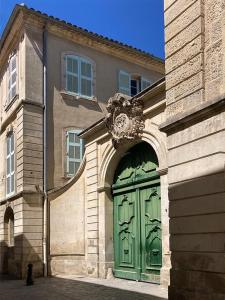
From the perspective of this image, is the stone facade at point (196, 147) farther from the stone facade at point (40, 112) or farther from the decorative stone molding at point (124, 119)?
the stone facade at point (40, 112)

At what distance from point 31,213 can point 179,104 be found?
25.9 ft

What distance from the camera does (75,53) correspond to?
15508 millimetres

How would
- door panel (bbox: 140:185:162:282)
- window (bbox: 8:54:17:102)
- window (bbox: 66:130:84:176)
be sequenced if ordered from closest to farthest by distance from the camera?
door panel (bbox: 140:185:162:282) < window (bbox: 66:130:84:176) < window (bbox: 8:54:17:102)

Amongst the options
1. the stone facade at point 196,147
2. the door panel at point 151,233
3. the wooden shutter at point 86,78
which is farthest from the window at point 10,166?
the stone facade at point 196,147

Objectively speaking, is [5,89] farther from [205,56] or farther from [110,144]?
A: [205,56]

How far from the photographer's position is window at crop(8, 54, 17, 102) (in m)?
15.7

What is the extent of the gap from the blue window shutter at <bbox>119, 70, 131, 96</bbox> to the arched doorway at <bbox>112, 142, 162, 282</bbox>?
5.37 m

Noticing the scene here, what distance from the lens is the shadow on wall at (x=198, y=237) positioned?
6043mm

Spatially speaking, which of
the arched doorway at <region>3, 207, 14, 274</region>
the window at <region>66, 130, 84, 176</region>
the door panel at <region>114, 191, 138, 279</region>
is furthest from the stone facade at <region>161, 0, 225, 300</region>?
the arched doorway at <region>3, 207, 14, 274</region>

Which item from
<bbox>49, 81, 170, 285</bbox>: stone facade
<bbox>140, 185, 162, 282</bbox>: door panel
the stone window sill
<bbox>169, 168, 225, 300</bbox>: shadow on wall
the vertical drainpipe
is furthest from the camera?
the stone window sill

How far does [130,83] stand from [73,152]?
3739 mm

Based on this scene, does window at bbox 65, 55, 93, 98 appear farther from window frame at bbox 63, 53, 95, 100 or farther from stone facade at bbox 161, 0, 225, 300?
stone facade at bbox 161, 0, 225, 300

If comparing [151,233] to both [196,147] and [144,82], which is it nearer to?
[196,147]

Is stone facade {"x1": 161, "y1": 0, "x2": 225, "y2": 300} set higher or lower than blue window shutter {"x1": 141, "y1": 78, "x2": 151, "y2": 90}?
lower
